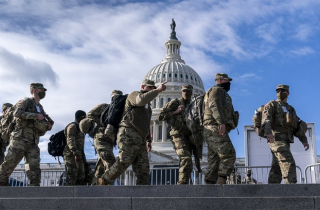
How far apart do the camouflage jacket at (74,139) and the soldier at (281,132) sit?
13.5 feet

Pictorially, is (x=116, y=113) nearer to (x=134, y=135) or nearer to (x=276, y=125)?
(x=134, y=135)

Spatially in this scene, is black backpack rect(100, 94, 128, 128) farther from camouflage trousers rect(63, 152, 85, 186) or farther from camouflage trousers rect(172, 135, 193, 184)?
camouflage trousers rect(63, 152, 85, 186)

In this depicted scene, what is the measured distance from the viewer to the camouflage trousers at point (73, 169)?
33.3ft

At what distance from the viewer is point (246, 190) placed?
6.08 metres

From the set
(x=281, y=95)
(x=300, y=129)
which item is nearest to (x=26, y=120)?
(x=281, y=95)

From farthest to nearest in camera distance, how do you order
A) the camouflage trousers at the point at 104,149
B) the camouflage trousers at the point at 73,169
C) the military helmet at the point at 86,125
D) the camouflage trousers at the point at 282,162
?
the camouflage trousers at the point at 73,169
the military helmet at the point at 86,125
the camouflage trousers at the point at 104,149
the camouflage trousers at the point at 282,162

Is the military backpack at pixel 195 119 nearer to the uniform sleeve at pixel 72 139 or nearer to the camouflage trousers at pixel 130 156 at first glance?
the camouflage trousers at pixel 130 156

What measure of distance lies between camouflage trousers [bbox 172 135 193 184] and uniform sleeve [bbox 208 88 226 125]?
1318 millimetres

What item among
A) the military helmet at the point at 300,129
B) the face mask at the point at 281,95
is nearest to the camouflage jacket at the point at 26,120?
the face mask at the point at 281,95

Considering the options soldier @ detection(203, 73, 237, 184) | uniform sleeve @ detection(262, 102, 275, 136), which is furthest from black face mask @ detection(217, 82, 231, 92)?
uniform sleeve @ detection(262, 102, 275, 136)

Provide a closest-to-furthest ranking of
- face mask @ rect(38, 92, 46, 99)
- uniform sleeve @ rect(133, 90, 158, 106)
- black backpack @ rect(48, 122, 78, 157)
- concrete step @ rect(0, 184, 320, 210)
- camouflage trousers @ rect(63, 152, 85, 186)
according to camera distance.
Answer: concrete step @ rect(0, 184, 320, 210), uniform sleeve @ rect(133, 90, 158, 106), face mask @ rect(38, 92, 46, 99), camouflage trousers @ rect(63, 152, 85, 186), black backpack @ rect(48, 122, 78, 157)

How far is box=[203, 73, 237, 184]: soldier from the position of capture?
7285mm

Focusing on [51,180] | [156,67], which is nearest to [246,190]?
[51,180]

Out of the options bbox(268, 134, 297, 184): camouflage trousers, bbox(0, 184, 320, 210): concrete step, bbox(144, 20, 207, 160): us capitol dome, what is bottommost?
bbox(0, 184, 320, 210): concrete step
